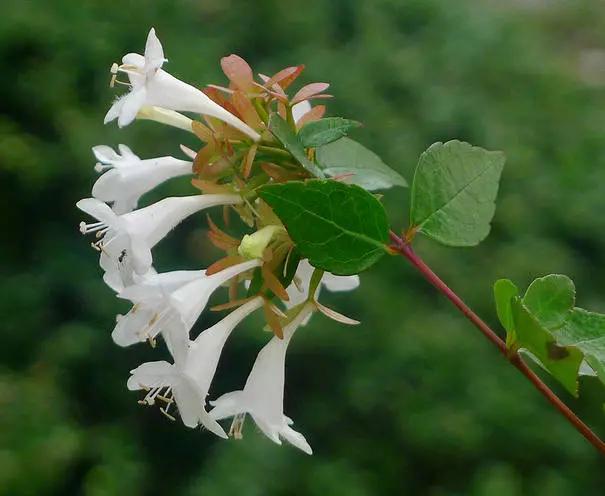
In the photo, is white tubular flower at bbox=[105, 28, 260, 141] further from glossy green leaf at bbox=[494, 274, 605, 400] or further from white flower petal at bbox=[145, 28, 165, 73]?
glossy green leaf at bbox=[494, 274, 605, 400]

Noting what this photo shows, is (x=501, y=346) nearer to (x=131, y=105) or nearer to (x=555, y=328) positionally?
(x=555, y=328)

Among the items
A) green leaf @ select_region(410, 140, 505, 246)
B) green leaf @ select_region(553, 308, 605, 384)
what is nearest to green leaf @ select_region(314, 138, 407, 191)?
green leaf @ select_region(410, 140, 505, 246)

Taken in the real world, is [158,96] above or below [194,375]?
above

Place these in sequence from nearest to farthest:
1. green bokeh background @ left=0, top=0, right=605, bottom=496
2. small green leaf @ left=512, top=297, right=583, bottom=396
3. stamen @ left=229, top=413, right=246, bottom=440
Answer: small green leaf @ left=512, top=297, right=583, bottom=396, stamen @ left=229, top=413, right=246, bottom=440, green bokeh background @ left=0, top=0, right=605, bottom=496

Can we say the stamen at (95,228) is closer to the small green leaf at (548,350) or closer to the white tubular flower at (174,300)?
the white tubular flower at (174,300)

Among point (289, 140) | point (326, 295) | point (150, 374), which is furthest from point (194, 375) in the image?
point (326, 295)

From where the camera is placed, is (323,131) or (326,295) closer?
(323,131)

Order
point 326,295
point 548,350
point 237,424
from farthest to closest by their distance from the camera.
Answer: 1. point 326,295
2. point 237,424
3. point 548,350
